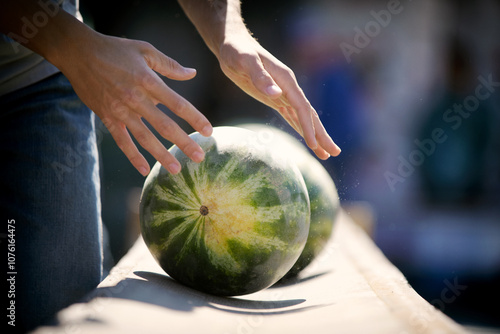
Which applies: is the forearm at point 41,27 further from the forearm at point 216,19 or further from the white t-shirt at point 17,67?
the forearm at point 216,19

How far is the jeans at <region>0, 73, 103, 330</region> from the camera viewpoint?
1.60m

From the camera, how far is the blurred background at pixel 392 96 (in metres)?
5.92

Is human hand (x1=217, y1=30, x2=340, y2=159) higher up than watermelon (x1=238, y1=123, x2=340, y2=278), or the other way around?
human hand (x1=217, y1=30, x2=340, y2=159)

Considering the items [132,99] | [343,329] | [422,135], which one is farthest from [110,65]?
[422,135]

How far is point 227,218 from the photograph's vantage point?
54.0 inches

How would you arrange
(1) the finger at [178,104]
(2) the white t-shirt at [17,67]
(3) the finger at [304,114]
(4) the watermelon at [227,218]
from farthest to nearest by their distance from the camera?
(2) the white t-shirt at [17,67], (3) the finger at [304,114], (4) the watermelon at [227,218], (1) the finger at [178,104]

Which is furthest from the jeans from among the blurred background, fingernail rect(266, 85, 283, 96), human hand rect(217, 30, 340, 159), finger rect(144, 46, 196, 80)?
the blurred background

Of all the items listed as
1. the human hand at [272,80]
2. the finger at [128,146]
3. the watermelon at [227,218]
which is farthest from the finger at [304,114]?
the finger at [128,146]

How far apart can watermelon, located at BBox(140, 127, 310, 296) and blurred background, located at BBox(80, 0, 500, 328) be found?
4482mm

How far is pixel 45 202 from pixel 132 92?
2.15 feet

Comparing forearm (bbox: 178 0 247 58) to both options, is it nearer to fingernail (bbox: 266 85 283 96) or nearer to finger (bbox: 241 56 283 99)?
finger (bbox: 241 56 283 99)

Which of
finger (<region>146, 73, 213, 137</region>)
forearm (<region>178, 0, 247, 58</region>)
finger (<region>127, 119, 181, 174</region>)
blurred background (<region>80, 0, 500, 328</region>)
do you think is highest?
forearm (<region>178, 0, 247, 58</region>)

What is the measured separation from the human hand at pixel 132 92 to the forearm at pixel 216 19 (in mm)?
471

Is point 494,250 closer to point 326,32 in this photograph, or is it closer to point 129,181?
point 326,32
